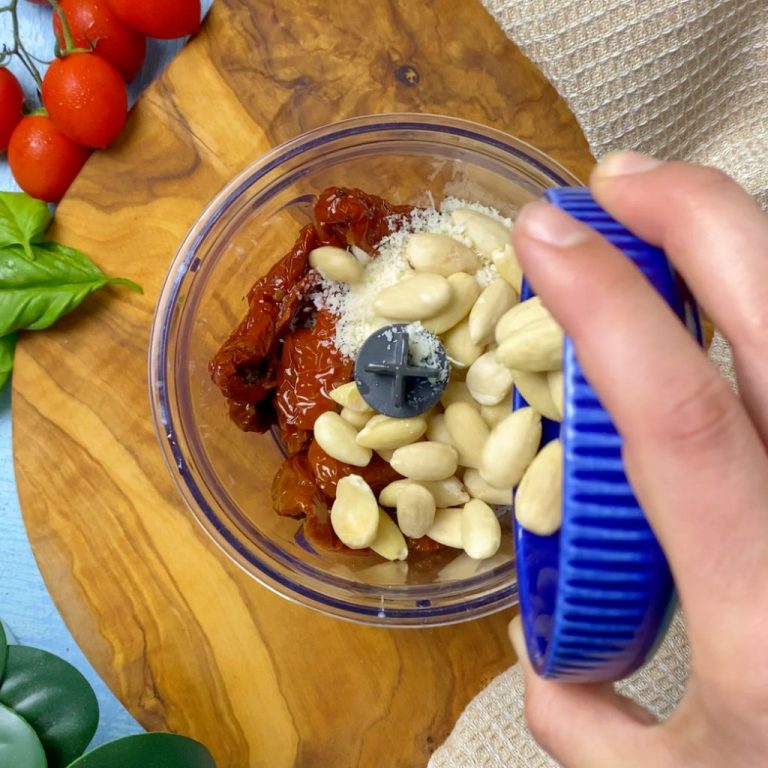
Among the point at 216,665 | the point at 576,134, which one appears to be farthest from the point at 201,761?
the point at 576,134

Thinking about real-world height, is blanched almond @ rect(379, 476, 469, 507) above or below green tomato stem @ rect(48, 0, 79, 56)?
below

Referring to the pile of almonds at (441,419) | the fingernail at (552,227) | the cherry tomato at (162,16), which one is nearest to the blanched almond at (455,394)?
the pile of almonds at (441,419)

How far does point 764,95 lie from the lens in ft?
2.39

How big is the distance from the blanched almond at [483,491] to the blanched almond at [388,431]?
2.4 inches

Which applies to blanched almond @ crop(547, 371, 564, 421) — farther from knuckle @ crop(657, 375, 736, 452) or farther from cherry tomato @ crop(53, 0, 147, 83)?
cherry tomato @ crop(53, 0, 147, 83)

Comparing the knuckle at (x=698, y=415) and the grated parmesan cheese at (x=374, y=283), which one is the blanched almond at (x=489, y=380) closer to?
the grated parmesan cheese at (x=374, y=283)

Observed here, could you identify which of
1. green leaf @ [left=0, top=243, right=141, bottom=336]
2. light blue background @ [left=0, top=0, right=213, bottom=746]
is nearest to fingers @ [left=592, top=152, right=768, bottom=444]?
green leaf @ [left=0, top=243, right=141, bottom=336]

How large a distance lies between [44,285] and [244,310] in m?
0.18

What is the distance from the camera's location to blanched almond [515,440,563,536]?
1.51 feet

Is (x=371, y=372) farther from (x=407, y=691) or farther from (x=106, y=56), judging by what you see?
(x=106, y=56)

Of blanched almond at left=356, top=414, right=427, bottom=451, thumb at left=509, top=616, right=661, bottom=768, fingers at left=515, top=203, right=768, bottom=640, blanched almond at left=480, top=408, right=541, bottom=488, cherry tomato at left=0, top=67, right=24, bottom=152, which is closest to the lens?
fingers at left=515, top=203, right=768, bottom=640

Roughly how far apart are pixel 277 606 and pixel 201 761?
0.14 metres

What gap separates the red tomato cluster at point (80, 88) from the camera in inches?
29.1

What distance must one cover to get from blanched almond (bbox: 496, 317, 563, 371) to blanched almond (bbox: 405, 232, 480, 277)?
0.60 ft
